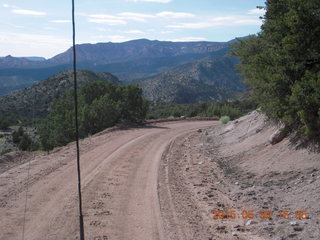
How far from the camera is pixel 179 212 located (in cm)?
870

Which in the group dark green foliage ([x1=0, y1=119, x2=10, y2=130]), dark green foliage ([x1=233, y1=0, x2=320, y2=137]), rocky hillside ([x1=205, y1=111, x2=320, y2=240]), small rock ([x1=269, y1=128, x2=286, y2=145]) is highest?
dark green foliage ([x1=233, y1=0, x2=320, y2=137])

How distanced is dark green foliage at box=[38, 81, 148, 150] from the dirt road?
10.0m

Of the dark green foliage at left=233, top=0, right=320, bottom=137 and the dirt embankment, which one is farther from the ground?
the dark green foliage at left=233, top=0, right=320, bottom=137

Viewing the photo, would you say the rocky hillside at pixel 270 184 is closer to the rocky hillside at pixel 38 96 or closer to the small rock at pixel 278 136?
the small rock at pixel 278 136

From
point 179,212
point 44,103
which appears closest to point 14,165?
point 179,212

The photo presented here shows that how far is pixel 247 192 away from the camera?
389 inches

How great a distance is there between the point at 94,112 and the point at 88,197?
1986 cm

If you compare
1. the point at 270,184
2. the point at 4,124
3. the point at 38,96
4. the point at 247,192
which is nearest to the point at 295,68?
the point at 270,184

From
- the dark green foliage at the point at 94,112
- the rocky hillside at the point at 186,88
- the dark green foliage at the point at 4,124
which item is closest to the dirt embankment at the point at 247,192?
the dark green foliage at the point at 94,112

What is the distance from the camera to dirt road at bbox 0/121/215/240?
7.50 metres

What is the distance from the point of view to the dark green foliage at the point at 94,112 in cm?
2664

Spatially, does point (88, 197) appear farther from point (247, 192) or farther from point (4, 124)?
point (4, 124)

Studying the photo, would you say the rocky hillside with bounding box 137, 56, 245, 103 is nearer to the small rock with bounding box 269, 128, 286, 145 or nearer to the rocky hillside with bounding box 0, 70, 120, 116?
the rocky hillside with bounding box 0, 70, 120, 116
